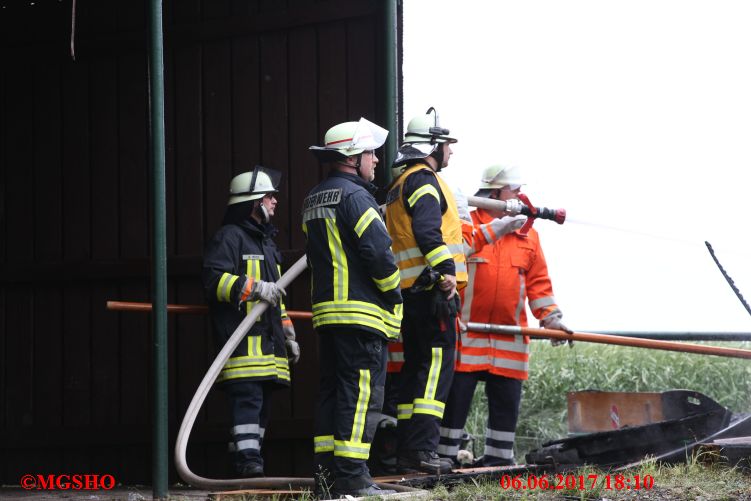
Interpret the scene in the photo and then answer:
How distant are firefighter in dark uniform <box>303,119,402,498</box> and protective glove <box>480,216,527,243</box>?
136 centimetres

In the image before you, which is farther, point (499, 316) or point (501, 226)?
point (499, 316)

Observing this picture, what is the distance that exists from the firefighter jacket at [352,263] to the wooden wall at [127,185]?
1728mm

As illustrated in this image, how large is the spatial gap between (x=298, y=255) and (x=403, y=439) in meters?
1.63

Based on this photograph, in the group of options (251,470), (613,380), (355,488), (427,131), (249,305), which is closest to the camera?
(355,488)

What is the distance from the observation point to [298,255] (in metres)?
7.61

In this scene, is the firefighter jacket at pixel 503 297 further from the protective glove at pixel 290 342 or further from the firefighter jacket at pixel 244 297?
the firefighter jacket at pixel 244 297

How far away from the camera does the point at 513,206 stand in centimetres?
724

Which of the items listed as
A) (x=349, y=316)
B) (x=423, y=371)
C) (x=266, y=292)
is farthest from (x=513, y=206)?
(x=349, y=316)

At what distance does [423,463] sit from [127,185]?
3.12m

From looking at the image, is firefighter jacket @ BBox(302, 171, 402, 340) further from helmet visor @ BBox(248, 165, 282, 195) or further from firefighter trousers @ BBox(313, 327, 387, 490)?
helmet visor @ BBox(248, 165, 282, 195)

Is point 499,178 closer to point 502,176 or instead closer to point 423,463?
point 502,176

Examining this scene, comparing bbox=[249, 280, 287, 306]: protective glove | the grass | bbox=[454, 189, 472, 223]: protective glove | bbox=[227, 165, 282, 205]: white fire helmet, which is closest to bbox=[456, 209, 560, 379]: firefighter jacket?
bbox=[454, 189, 472, 223]: protective glove

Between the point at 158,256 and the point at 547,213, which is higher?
the point at 547,213

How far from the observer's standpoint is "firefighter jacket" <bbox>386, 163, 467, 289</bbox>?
6.30 metres
